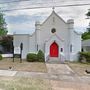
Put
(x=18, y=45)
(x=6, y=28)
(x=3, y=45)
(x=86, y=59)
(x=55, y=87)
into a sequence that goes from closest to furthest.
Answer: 1. (x=55, y=87)
2. (x=86, y=59)
3. (x=18, y=45)
4. (x=3, y=45)
5. (x=6, y=28)

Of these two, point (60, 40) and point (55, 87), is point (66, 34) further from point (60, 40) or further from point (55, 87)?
point (55, 87)

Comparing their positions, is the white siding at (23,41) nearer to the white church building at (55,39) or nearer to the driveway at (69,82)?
the white church building at (55,39)

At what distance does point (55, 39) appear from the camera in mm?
34781

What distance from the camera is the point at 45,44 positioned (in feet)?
115

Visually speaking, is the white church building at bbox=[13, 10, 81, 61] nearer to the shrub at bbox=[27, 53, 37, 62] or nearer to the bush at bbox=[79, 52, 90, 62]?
the bush at bbox=[79, 52, 90, 62]

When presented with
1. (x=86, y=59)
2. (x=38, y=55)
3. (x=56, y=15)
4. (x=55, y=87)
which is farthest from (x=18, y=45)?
(x=55, y=87)

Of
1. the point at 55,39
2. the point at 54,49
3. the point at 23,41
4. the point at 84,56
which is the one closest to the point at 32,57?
the point at 54,49

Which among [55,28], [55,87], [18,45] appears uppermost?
[55,28]

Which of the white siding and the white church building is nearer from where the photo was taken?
the white church building

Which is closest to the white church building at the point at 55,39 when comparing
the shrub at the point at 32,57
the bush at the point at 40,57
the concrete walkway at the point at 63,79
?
the bush at the point at 40,57

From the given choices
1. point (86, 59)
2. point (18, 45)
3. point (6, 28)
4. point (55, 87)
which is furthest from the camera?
point (6, 28)

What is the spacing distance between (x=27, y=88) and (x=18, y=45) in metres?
23.0

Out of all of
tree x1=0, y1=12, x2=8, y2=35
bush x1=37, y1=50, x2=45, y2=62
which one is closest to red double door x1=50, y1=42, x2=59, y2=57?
bush x1=37, y1=50, x2=45, y2=62

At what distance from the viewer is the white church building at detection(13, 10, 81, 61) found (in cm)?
3491
